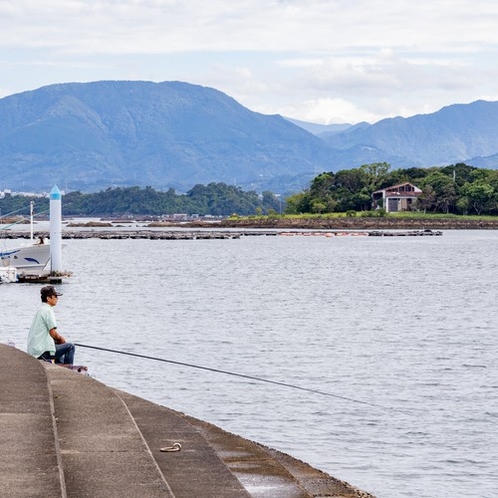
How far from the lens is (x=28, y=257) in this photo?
241ft

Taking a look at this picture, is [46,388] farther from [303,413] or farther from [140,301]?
[140,301]

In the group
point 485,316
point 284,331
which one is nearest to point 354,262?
point 485,316

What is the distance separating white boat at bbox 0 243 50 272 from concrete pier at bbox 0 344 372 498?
55905 millimetres

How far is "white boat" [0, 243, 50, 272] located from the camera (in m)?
72.6

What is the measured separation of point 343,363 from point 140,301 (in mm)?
28121

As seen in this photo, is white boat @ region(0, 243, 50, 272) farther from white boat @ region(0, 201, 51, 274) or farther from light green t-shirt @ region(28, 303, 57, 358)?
light green t-shirt @ region(28, 303, 57, 358)

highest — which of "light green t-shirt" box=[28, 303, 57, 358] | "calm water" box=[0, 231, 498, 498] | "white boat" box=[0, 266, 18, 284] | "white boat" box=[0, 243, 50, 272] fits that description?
"light green t-shirt" box=[28, 303, 57, 358]

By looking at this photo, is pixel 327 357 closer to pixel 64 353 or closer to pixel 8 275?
pixel 64 353

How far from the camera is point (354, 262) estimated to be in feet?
353

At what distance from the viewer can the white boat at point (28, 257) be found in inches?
2859

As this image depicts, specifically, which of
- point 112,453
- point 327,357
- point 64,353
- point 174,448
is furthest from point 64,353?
point 327,357

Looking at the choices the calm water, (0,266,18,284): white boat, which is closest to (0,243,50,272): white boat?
the calm water

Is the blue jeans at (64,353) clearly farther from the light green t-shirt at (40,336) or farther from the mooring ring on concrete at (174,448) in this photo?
the mooring ring on concrete at (174,448)

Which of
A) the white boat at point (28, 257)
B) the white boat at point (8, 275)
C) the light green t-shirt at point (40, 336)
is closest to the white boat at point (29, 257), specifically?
the white boat at point (28, 257)
